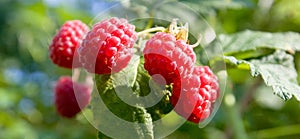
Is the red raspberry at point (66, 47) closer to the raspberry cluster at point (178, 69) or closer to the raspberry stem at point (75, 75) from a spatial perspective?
the raspberry stem at point (75, 75)

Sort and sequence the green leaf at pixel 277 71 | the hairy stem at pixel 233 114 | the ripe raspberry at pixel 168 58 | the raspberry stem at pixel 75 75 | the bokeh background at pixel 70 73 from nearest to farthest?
the ripe raspberry at pixel 168 58 → the green leaf at pixel 277 71 → the raspberry stem at pixel 75 75 → the hairy stem at pixel 233 114 → the bokeh background at pixel 70 73

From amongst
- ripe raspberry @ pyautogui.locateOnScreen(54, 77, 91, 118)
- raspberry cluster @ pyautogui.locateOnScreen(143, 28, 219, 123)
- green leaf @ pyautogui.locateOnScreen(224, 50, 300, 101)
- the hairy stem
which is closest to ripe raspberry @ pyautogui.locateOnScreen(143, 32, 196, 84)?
raspberry cluster @ pyautogui.locateOnScreen(143, 28, 219, 123)

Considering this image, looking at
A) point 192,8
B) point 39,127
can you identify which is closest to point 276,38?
point 192,8

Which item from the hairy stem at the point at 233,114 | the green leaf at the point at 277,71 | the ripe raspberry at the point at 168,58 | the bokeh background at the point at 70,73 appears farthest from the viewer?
the bokeh background at the point at 70,73

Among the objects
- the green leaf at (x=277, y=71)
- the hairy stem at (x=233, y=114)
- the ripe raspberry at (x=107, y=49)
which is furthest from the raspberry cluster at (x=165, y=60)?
the hairy stem at (x=233, y=114)

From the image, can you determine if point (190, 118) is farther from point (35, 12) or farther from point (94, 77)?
point (35, 12)

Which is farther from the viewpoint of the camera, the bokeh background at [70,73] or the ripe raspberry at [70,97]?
the bokeh background at [70,73]

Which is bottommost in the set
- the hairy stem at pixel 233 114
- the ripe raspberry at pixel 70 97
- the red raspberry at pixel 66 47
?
the hairy stem at pixel 233 114

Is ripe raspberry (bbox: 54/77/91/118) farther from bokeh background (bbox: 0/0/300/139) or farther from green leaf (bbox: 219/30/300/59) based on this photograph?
green leaf (bbox: 219/30/300/59)
